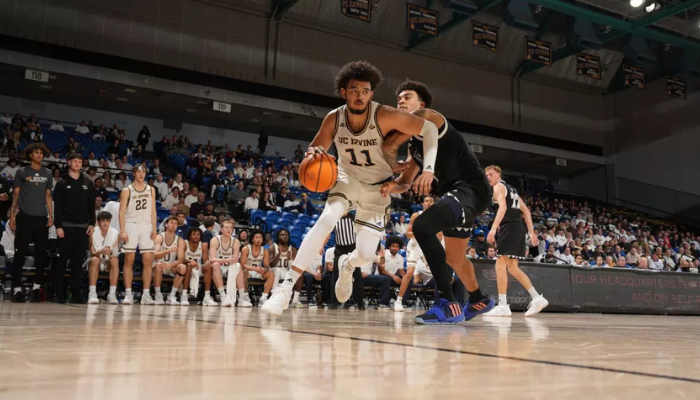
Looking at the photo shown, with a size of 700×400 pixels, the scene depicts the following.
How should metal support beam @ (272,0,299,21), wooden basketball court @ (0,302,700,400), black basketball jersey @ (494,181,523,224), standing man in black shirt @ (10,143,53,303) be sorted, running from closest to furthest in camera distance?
wooden basketball court @ (0,302,700,400) < black basketball jersey @ (494,181,523,224) < standing man in black shirt @ (10,143,53,303) < metal support beam @ (272,0,299,21)

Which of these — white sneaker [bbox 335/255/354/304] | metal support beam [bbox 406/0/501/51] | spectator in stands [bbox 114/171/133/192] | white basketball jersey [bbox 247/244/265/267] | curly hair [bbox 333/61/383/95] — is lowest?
white sneaker [bbox 335/255/354/304]

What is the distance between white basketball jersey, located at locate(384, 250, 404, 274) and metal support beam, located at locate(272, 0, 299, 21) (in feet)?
34.6

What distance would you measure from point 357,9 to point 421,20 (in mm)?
2162

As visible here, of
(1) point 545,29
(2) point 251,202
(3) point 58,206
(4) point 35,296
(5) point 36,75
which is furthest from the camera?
(1) point 545,29

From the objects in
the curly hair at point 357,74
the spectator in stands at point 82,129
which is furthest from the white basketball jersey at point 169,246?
the spectator in stands at point 82,129

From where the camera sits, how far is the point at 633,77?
1973 centimetres

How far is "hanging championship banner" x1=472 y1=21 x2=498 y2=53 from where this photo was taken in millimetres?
16828

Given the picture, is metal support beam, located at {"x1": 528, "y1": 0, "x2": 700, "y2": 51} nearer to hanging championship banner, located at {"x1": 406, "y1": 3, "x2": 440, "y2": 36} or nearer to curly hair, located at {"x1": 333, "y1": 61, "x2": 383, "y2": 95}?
hanging championship banner, located at {"x1": 406, "y1": 3, "x2": 440, "y2": 36}

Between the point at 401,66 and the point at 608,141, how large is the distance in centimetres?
1070

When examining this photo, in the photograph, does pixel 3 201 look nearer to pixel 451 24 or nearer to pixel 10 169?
pixel 10 169

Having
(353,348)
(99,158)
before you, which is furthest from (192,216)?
(353,348)

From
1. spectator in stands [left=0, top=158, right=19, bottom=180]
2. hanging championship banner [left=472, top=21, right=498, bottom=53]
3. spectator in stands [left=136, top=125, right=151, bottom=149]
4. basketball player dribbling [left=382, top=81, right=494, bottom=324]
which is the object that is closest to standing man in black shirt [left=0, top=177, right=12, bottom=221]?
spectator in stands [left=0, top=158, right=19, bottom=180]

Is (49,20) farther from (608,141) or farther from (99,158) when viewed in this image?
(608,141)

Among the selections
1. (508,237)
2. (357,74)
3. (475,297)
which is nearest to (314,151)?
(357,74)
